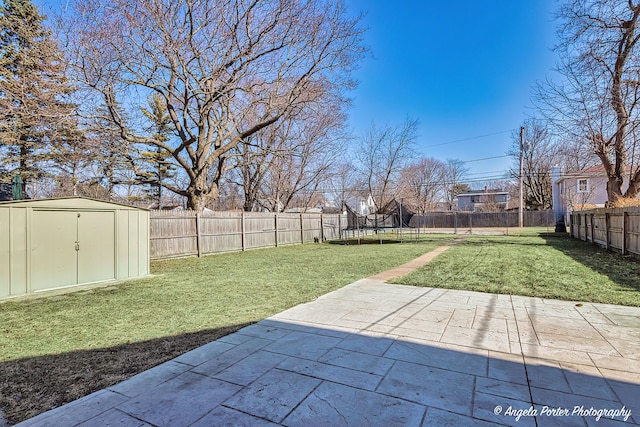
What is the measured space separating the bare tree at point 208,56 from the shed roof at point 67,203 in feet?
16.0

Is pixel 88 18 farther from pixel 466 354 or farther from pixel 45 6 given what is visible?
pixel 466 354

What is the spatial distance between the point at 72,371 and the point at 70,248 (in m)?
3.98

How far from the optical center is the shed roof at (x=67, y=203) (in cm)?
485

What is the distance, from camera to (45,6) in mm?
8695

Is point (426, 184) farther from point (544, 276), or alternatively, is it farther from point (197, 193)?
point (544, 276)

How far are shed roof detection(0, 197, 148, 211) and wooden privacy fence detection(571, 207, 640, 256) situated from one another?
11184mm

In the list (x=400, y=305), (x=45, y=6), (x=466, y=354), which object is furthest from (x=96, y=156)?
(x=466, y=354)

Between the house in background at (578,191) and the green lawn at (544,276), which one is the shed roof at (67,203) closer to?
the green lawn at (544,276)

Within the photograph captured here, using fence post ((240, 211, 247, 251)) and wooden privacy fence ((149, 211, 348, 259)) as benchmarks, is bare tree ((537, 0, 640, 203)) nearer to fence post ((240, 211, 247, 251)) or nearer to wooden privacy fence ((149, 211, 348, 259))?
wooden privacy fence ((149, 211, 348, 259))

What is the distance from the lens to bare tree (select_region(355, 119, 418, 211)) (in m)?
23.4

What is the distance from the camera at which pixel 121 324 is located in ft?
11.5

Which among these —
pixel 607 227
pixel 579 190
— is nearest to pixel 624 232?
pixel 607 227

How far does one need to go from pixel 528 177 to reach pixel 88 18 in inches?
1384

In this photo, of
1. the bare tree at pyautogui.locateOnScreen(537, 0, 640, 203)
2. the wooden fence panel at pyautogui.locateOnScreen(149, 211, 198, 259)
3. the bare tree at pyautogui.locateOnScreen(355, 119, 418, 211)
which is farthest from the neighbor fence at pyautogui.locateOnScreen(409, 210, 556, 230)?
the wooden fence panel at pyautogui.locateOnScreen(149, 211, 198, 259)
